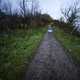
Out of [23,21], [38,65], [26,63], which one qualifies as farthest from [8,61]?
[23,21]

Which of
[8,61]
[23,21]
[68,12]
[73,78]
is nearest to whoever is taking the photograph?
[73,78]

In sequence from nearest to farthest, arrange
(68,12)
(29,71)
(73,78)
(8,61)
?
1. (73,78)
2. (29,71)
3. (8,61)
4. (68,12)

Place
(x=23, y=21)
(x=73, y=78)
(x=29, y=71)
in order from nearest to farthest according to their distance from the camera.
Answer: (x=73, y=78) → (x=29, y=71) → (x=23, y=21)

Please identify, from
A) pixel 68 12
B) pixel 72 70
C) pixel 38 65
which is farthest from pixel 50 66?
pixel 68 12

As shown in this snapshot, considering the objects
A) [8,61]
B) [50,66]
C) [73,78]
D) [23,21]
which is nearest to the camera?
[73,78]

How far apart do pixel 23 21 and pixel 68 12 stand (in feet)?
48.0

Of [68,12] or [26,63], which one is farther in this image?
[68,12]

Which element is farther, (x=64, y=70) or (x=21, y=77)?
(x=64, y=70)

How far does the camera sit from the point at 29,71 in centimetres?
701

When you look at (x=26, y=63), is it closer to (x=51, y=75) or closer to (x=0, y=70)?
(x=0, y=70)

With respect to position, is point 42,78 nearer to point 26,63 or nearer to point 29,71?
point 29,71

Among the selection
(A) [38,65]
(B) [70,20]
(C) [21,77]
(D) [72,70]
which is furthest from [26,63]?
(B) [70,20]

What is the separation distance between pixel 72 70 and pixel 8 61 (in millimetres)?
4018

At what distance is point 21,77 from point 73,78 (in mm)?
2378
